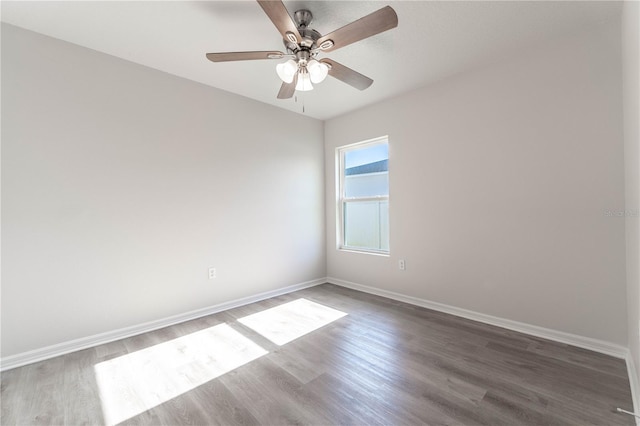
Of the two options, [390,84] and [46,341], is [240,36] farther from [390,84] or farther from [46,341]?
[46,341]

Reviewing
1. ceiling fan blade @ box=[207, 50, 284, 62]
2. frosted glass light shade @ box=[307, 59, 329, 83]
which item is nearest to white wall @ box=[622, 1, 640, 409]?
frosted glass light shade @ box=[307, 59, 329, 83]

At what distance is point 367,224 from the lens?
12.2 ft

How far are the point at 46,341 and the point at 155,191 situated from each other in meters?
1.39

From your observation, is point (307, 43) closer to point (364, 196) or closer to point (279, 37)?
point (279, 37)

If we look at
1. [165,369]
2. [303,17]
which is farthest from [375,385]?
[303,17]

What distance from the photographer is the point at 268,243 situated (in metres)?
3.39

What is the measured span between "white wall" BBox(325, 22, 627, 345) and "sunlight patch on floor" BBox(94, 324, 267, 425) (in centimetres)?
203

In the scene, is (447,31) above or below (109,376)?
above

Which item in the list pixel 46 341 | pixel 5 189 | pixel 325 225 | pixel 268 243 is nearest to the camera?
pixel 5 189

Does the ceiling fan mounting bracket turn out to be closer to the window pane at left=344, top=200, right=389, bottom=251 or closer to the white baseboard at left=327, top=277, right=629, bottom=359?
the window pane at left=344, top=200, right=389, bottom=251

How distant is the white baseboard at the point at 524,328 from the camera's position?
1942 millimetres

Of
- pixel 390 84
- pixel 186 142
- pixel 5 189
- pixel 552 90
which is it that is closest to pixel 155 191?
pixel 186 142

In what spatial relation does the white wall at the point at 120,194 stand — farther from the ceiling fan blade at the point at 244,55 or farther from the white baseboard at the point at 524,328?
the white baseboard at the point at 524,328

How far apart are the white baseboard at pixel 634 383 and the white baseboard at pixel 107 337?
3038 mm
